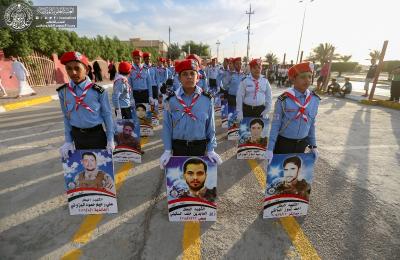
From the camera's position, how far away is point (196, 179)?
3.27 meters

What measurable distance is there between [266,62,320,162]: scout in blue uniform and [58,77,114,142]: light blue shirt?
230cm

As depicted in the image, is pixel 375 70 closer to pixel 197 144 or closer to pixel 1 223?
pixel 197 144

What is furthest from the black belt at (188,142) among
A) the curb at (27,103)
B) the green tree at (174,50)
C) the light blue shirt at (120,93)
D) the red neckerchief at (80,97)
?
the green tree at (174,50)

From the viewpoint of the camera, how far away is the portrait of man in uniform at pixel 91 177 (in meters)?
3.35

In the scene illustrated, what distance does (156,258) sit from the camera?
2824mm

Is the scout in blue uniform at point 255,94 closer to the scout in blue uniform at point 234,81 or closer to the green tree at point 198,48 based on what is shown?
the scout in blue uniform at point 234,81

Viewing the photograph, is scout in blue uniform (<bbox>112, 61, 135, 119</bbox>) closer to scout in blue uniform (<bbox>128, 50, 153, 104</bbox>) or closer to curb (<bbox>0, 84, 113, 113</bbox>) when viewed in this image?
scout in blue uniform (<bbox>128, 50, 153, 104</bbox>)

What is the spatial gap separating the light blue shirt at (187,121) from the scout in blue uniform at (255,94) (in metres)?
2.26

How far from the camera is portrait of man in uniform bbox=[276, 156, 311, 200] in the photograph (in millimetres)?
3342

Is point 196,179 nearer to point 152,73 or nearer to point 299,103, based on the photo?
point 299,103

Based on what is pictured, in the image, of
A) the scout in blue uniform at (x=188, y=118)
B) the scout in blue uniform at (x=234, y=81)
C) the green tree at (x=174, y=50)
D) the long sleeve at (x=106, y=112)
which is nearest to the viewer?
the scout in blue uniform at (x=188, y=118)

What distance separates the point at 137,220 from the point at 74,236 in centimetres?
77

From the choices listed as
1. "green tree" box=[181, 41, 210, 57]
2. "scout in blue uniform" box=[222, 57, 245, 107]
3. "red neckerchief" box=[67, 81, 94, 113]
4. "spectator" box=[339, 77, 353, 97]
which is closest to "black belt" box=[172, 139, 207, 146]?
"red neckerchief" box=[67, 81, 94, 113]

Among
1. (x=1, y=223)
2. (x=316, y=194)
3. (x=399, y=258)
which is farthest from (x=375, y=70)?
(x=1, y=223)
